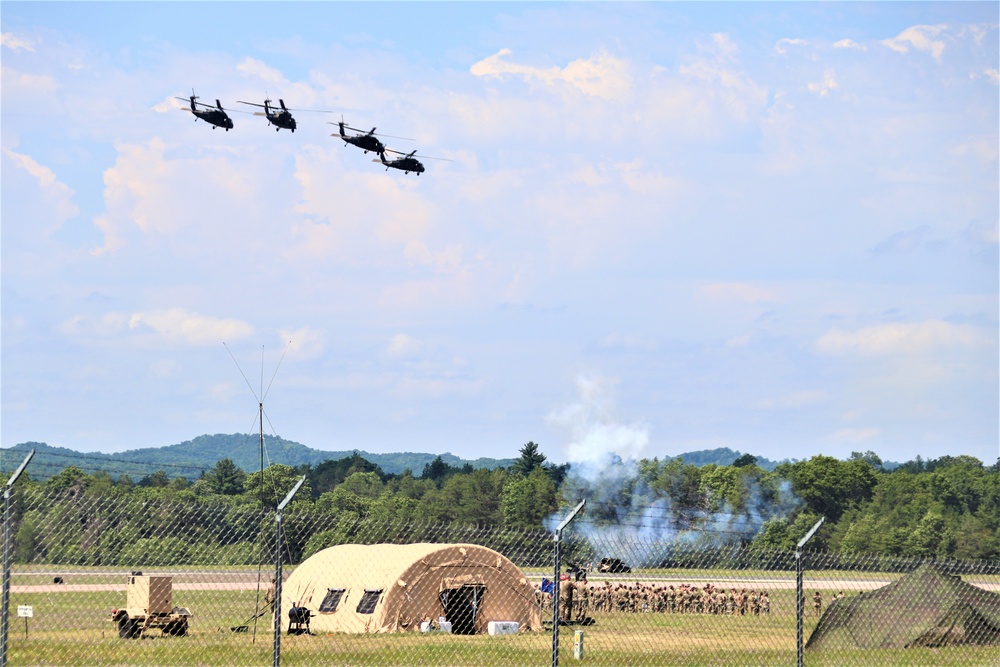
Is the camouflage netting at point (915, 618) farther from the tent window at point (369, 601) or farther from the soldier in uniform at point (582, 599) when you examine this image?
the soldier in uniform at point (582, 599)

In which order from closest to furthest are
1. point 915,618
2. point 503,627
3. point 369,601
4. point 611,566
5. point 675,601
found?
point 915,618 → point 369,601 → point 503,627 → point 675,601 → point 611,566

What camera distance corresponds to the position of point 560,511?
6378 centimetres

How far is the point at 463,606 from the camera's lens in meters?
26.5

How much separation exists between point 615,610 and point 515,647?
16556 mm

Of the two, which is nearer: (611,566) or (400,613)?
(400,613)

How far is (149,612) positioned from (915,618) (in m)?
15.4

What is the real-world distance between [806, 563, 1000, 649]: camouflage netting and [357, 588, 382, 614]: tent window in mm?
8717

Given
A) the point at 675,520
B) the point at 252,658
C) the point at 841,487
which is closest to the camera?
the point at 252,658

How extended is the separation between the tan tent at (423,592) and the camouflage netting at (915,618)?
699 centimetres

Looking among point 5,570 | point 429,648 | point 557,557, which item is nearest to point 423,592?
point 429,648

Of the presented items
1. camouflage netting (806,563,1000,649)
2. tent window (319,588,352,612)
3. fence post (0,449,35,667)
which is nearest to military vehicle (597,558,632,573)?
tent window (319,588,352,612)

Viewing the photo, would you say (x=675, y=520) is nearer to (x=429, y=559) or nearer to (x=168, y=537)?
(x=429, y=559)

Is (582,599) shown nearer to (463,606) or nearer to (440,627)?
(463,606)

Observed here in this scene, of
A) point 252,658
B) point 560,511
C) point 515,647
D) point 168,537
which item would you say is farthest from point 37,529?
point 560,511
